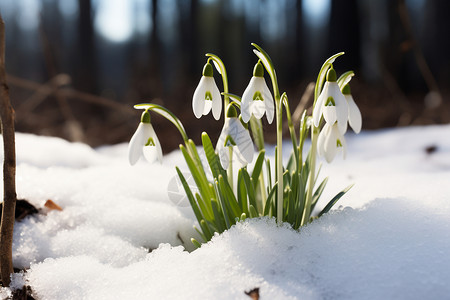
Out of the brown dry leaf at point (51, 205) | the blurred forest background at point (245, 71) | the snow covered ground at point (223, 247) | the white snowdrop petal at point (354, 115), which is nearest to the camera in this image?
the snow covered ground at point (223, 247)

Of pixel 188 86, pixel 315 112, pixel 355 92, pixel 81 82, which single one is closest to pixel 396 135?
pixel 315 112

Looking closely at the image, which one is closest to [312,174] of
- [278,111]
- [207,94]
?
[278,111]

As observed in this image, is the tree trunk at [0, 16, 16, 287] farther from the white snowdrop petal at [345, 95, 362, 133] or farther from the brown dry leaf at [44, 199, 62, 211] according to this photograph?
the white snowdrop petal at [345, 95, 362, 133]

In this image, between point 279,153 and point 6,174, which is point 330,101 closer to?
point 279,153

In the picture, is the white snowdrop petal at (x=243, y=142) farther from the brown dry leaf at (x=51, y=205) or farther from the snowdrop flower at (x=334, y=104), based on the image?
the brown dry leaf at (x=51, y=205)

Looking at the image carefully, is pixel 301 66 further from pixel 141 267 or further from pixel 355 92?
pixel 141 267

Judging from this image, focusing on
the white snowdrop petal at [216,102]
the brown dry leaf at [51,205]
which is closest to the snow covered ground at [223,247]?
the brown dry leaf at [51,205]
